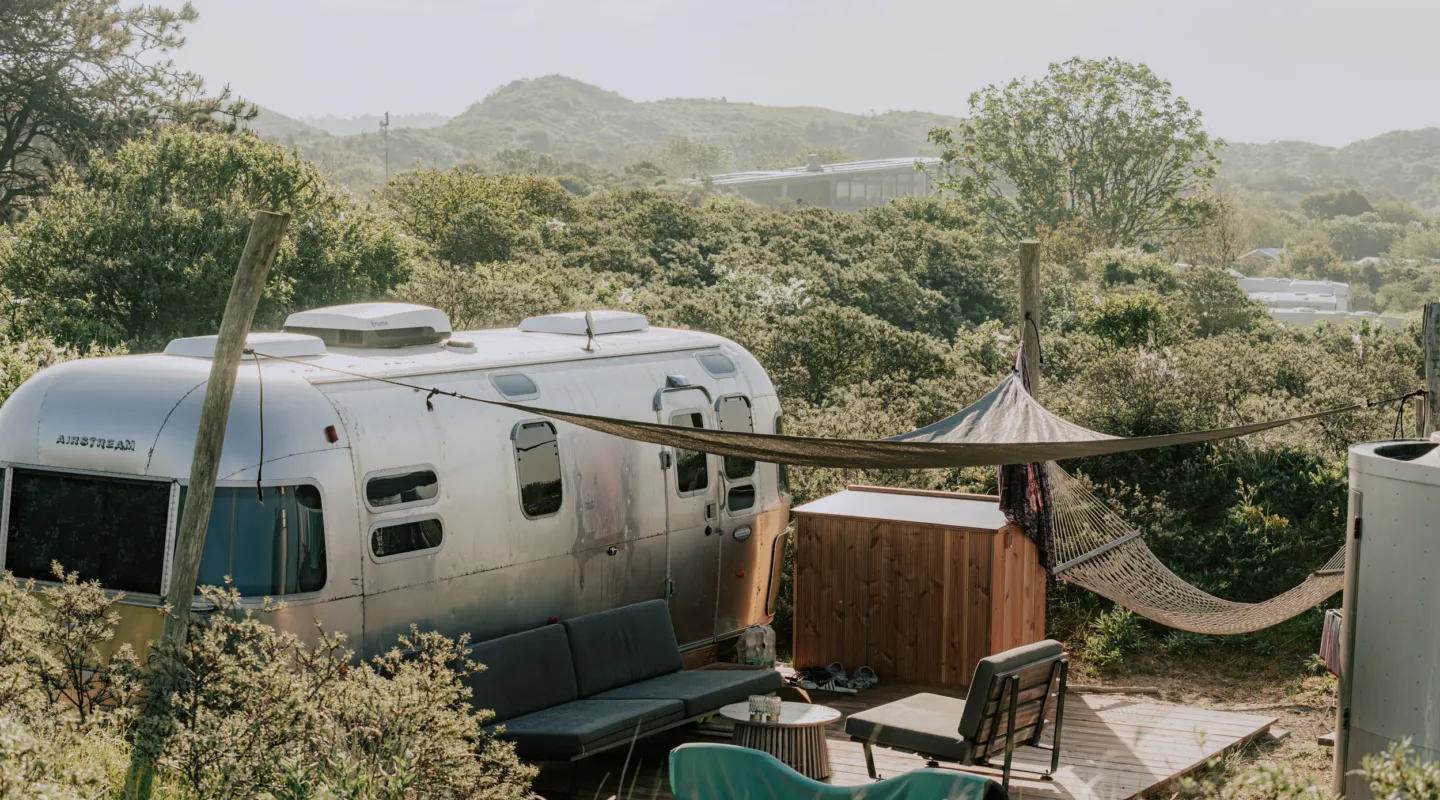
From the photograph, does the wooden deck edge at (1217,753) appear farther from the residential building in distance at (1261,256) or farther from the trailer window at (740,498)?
the residential building in distance at (1261,256)

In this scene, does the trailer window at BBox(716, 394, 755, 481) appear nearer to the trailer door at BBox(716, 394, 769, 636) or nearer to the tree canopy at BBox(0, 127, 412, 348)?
the trailer door at BBox(716, 394, 769, 636)

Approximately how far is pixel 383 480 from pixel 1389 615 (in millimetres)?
5078

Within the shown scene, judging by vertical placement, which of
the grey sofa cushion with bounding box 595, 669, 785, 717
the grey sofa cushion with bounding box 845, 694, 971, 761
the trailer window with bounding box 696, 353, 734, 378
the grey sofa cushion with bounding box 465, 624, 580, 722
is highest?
the trailer window with bounding box 696, 353, 734, 378

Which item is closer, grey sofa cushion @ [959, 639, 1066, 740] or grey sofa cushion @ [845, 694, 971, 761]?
grey sofa cushion @ [959, 639, 1066, 740]

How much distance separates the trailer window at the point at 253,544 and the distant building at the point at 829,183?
304ft

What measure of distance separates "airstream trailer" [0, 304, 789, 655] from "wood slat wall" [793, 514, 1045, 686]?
0.77m

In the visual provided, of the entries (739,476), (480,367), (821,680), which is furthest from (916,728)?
(480,367)

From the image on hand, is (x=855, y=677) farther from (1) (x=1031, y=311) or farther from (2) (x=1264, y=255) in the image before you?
(2) (x=1264, y=255)

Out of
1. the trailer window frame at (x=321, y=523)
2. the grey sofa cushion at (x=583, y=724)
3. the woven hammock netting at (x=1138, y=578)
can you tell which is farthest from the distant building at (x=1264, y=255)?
the trailer window frame at (x=321, y=523)

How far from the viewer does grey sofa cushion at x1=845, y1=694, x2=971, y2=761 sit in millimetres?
6986

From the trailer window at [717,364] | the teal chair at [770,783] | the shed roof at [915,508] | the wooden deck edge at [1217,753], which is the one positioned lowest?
the wooden deck edge at [1217,753]

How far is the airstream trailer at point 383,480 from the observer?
7.09m

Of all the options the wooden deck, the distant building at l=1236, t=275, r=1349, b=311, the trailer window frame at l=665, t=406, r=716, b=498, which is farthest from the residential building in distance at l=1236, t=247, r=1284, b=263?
the trailer window frame at l=665, t=406, r=716, b=498

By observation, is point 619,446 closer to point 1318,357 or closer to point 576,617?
point 576,617
